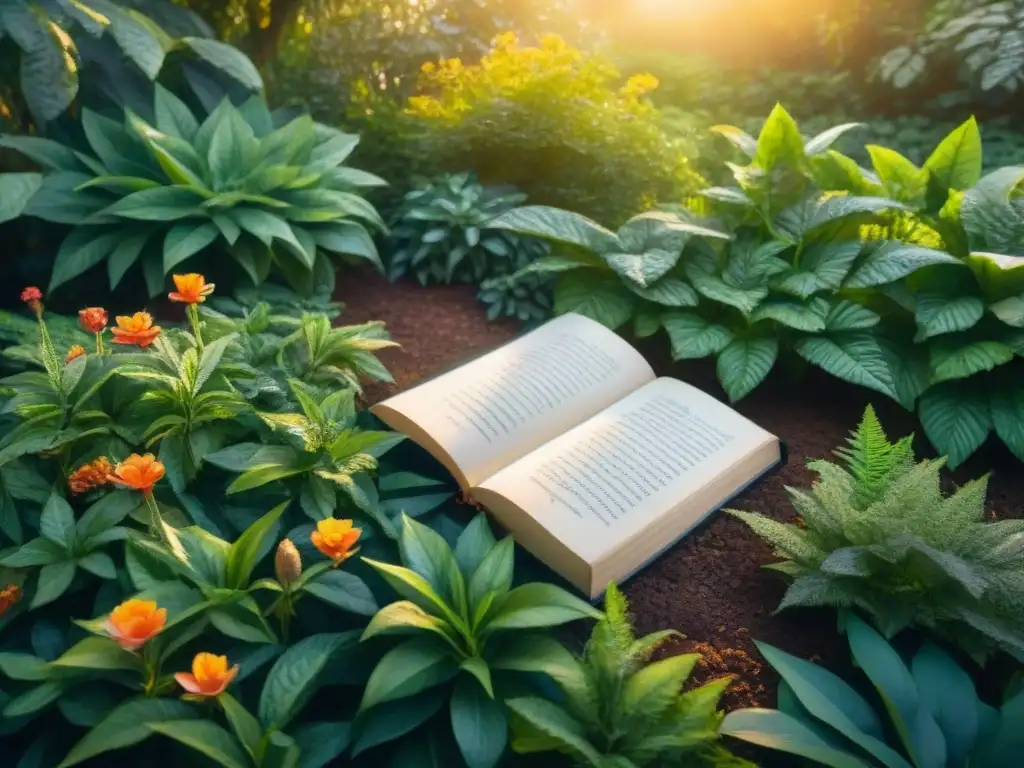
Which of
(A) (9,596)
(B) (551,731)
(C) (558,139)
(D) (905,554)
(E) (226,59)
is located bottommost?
(A) (9,596)

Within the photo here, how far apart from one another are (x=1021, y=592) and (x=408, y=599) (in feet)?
3.64

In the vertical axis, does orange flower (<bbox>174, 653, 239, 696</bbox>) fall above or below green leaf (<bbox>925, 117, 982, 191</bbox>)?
below

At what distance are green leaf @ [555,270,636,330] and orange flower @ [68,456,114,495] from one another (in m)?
1.35

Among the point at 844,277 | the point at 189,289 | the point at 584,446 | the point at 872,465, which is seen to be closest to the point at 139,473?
the point at 189,289

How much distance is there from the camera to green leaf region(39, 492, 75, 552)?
5.25 feet

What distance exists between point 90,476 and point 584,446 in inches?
39.5

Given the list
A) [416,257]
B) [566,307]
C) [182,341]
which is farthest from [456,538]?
[416,257]

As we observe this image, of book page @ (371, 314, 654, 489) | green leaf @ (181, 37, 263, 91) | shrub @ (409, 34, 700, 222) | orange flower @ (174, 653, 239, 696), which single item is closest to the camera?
orange flower @ (174, 653, 239, 696)

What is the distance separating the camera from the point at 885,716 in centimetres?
150

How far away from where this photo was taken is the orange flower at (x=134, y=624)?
1.25m

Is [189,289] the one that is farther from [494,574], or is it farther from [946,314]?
[946,314]

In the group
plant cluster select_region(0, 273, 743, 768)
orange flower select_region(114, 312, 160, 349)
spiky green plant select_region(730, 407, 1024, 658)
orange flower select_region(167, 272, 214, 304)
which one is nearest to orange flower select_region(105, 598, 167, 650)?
plant cluster select_region(0, 273, 743, 768)

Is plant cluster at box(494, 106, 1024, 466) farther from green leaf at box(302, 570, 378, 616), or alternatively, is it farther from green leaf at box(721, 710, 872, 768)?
green leaf at box(302, 570, 378, 616)

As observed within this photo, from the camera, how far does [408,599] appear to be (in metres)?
1.54
